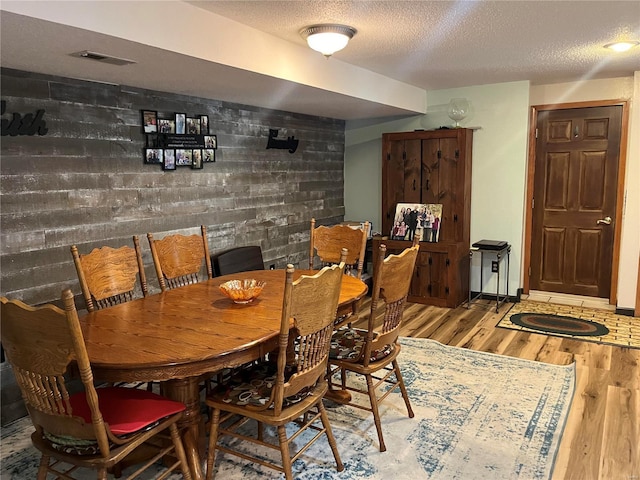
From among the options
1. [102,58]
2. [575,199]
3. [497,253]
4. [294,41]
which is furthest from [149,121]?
[575,199]

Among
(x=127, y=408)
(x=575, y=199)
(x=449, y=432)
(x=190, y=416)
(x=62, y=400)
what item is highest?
(x=575, y=199)

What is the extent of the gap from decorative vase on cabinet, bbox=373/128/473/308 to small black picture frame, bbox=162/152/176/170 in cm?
248

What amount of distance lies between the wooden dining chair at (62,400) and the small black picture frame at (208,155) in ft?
7.84

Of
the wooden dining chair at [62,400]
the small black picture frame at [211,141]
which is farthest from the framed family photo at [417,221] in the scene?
the wooden dining chair at [62,400]

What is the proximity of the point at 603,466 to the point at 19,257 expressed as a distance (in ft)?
10.6

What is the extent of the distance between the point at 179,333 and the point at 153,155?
1829mm

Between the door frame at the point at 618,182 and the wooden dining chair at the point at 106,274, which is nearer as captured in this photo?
the wooden dining chair at the point at 106,274

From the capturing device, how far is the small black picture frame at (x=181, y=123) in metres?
3.71

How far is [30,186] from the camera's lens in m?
2.80

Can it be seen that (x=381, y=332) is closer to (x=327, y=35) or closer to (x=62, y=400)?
(x=62, y=400)

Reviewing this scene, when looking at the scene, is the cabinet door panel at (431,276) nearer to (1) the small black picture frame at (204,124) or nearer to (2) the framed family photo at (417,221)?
(2) the framed family photo at (417,221)

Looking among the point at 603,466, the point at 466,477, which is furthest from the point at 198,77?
the point at 603,466

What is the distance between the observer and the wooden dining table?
184cm

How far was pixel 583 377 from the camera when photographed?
3389mm
